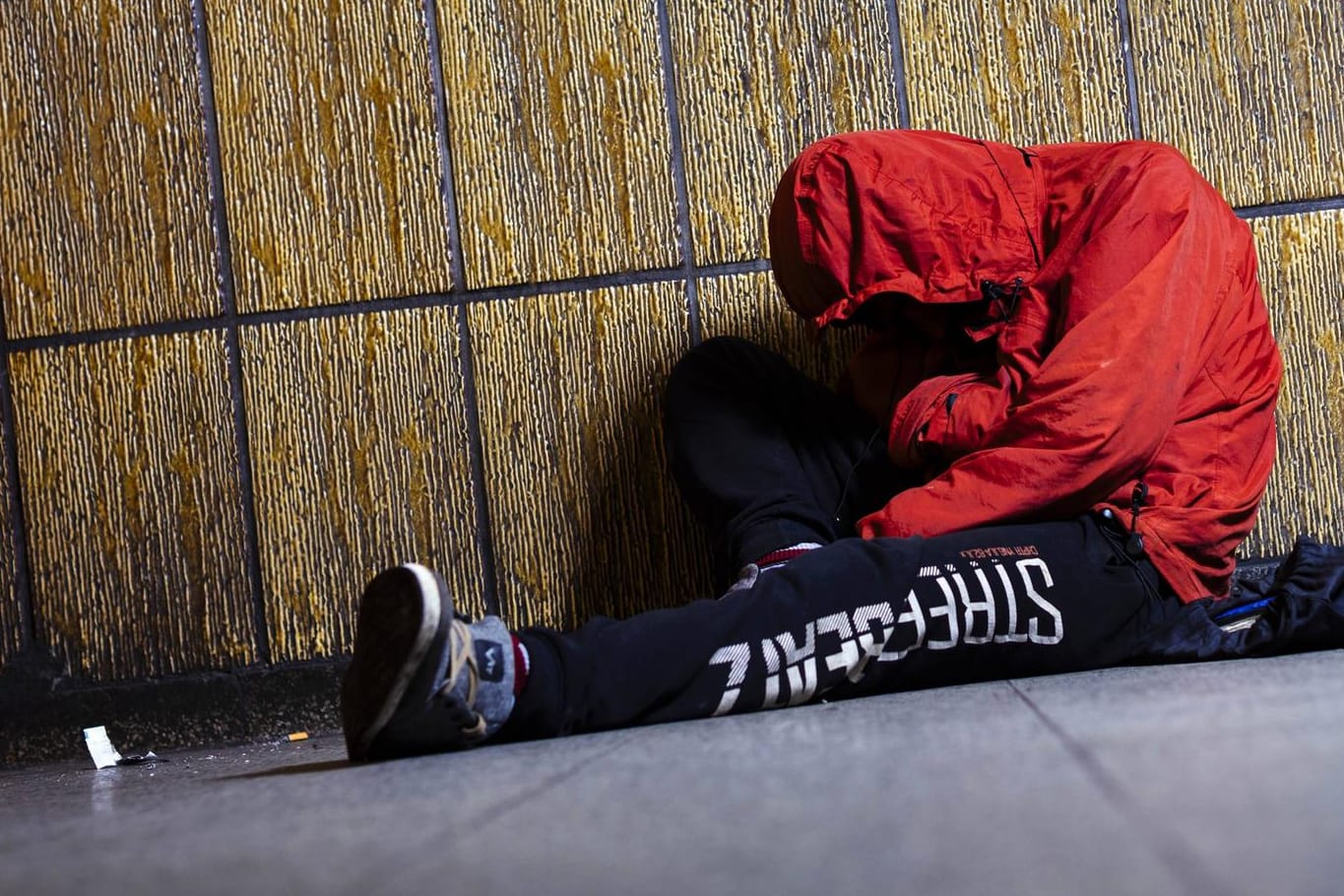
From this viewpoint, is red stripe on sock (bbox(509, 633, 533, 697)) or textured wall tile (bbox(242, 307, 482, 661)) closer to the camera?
red stripe on sock (bbox(509, 633, 533, 697))

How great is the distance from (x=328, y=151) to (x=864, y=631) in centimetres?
146

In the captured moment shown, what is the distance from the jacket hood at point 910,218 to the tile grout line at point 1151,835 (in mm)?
966

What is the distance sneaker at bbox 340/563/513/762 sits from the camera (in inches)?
42.2

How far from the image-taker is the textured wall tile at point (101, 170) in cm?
218

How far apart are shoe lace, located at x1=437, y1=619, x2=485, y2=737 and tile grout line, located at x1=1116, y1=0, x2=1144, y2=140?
169cm

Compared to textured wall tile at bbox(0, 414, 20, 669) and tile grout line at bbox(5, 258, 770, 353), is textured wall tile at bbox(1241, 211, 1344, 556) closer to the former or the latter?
tile grout line at bbox(5, 258, 770, 353)

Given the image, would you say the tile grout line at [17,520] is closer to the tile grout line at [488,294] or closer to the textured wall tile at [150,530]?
the textured wall tile at [150,530]

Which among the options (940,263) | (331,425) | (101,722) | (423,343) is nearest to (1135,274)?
(940,263)

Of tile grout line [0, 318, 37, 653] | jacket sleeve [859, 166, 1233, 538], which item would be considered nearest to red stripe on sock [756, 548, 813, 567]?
jacket sleeve [859, 166, 1233, 538]

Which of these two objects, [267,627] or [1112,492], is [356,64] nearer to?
[267,627]

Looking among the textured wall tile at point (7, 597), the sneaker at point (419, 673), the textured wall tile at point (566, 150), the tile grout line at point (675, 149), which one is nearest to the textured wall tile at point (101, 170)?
the textured wall tile at point (7, 597)

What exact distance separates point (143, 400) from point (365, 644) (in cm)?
131

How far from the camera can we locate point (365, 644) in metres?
1.12

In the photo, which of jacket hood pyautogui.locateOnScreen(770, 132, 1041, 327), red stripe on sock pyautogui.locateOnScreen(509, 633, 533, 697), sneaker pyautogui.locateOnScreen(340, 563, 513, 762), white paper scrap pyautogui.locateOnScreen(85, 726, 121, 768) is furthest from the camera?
white paper scrap pyautogui.locateOnScreen(85, 726, 121, 768)
